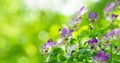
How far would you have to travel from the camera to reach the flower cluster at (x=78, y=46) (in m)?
1.54

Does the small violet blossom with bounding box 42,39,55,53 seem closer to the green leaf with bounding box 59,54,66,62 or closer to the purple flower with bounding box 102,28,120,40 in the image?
the green leaf with bounding box 59,54,66,62

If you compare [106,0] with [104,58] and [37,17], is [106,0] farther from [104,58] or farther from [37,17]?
[104,58]

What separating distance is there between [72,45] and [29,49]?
517 centimetres

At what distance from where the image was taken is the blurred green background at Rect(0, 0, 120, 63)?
6.50 meters

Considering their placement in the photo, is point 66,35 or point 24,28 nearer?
point 66,35

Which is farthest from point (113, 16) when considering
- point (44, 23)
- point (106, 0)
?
point (44, 23)

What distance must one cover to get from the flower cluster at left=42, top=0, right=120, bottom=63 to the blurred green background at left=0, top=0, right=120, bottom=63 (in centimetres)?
471

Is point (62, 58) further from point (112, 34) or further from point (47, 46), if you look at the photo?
point (112, 34)

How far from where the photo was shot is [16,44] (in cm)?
655

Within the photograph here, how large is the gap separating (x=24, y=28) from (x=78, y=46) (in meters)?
5.25

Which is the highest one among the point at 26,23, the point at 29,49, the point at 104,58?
the point at 26,23

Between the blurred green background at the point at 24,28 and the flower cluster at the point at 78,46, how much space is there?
185 inches

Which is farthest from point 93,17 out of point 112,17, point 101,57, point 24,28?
point 24,28

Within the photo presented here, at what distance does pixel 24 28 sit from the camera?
269 inches
